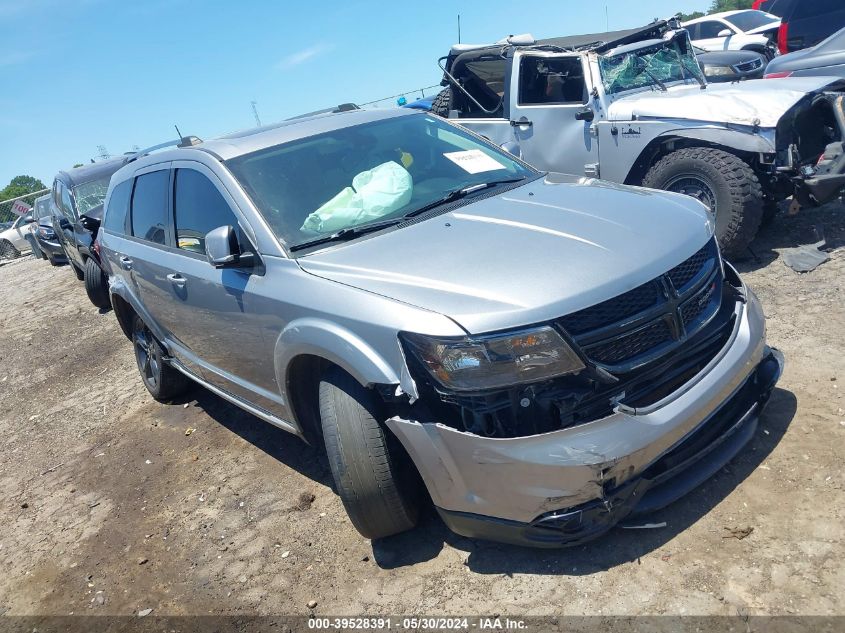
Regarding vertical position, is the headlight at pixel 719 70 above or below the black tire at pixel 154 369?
above

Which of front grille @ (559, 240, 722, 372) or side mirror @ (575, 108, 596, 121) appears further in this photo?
side mirror @ (575, 108, 596, 121)

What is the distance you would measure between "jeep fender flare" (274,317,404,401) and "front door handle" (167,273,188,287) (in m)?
1.06

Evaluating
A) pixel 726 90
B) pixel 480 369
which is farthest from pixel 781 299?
pixel 480 369

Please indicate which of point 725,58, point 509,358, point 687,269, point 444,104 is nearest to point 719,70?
point 725,58

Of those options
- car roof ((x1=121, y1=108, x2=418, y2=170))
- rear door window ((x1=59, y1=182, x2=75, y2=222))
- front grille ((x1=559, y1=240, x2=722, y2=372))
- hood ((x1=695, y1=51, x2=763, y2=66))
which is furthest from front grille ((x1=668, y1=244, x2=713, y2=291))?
rear door window ((x1=59, y1=182, x2=75, y2=222))

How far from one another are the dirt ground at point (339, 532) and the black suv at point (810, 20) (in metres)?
7.10

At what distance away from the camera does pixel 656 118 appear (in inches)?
231

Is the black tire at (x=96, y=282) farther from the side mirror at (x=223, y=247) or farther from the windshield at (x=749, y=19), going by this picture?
the windshield at (x=749, y=19)

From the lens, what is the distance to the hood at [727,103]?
5297 millimetres

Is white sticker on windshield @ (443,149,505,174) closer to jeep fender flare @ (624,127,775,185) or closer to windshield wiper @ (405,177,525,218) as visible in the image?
windshield wiper @ (405,177,525,218)

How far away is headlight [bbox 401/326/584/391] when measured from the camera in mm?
2395

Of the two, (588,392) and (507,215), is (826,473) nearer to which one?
(588,392)

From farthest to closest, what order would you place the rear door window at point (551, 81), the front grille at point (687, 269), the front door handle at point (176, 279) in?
the rear door window at point (551, 81)
the front door handle at point (176, 279)
the front grille at point (687, 269)

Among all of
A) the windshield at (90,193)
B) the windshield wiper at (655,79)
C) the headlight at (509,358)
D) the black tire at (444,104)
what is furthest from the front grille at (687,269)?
the windshield at (90,193)
